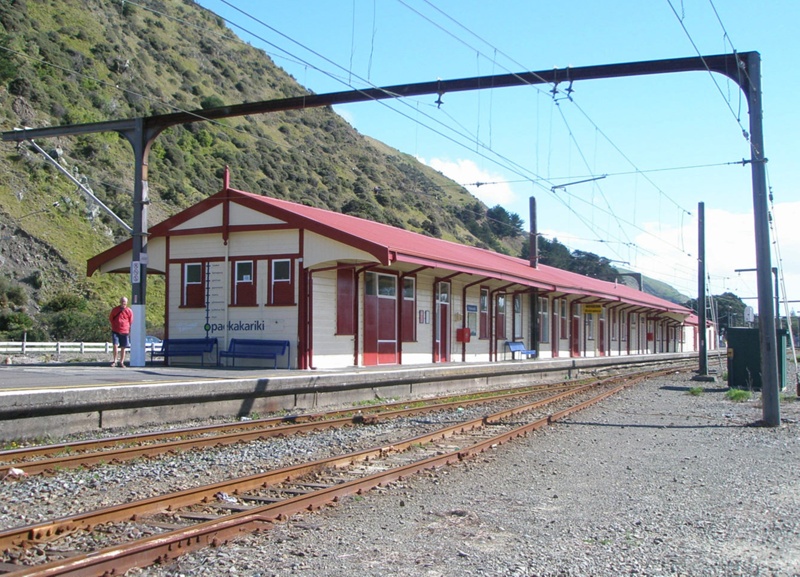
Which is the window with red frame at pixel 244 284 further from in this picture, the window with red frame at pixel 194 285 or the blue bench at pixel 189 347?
the blue bench at pixel 189 347

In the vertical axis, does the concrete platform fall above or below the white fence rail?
below

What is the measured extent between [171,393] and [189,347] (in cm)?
828

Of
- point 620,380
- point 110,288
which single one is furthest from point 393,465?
point 110,288

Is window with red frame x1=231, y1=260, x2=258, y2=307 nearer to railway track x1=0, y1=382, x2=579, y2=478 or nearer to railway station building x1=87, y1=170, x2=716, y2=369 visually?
railway station building x1=87, y1=170, x2=716, y2=369

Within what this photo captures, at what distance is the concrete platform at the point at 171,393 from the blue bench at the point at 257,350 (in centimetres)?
259

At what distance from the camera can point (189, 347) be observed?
21297 millimetres

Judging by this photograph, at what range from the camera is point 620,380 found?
28125 millimetres

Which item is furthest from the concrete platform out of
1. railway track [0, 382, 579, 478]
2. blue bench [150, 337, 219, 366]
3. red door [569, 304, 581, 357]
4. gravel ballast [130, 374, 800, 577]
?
red door [569, 304, 581, 357]

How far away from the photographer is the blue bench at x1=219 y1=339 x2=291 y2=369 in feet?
65.5

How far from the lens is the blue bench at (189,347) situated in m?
21.1

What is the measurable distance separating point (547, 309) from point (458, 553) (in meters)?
30.4

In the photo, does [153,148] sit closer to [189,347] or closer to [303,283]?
[189,347]

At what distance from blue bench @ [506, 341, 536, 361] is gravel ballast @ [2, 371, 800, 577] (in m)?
19.3

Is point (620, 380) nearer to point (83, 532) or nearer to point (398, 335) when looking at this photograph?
point (398, 335)
